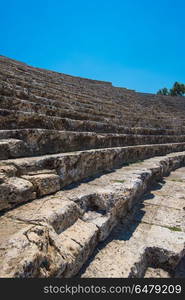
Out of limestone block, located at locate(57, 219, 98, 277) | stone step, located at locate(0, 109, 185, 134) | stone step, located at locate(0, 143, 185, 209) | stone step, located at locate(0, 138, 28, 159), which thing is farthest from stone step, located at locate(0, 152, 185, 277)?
stone step, located at locate(0, 109, 185, 134)

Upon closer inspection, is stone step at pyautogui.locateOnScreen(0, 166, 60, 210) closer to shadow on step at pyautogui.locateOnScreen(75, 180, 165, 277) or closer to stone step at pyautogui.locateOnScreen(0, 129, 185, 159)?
stone step at pyautogui.locateOnScreen(0, 129, 185, 159)

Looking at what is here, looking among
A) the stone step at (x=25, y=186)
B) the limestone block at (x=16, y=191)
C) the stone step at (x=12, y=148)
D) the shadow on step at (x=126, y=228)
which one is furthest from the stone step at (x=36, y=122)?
the shadow on step at (x=126, y=228)

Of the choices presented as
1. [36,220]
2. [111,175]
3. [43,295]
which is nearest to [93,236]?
[36,220]

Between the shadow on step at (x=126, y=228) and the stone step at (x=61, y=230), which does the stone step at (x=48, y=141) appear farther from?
the shadow on step at (x=126, y=228)

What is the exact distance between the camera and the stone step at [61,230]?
3.65ft

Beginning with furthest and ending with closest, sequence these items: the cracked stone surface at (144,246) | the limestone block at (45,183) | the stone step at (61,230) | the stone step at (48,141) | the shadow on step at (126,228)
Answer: the stone step at (48,141) < the limestone block at (45,183) < the shadow on step at (126,228) < the cracked stone surface at (144,246) < the stone step at (61,230)

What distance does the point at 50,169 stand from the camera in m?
2.18

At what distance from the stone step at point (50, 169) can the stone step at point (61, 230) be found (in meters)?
0.11

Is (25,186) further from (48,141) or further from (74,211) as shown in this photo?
(48,141)

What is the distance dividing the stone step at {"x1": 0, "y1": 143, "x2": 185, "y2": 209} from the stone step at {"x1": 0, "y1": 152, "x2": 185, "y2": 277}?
0.11 meters

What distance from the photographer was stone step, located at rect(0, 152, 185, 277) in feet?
3.65

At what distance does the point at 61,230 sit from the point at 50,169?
76 centimetres

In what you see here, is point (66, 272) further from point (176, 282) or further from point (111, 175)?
point (111, 175)

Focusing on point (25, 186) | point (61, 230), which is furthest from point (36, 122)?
point (61, 230)
